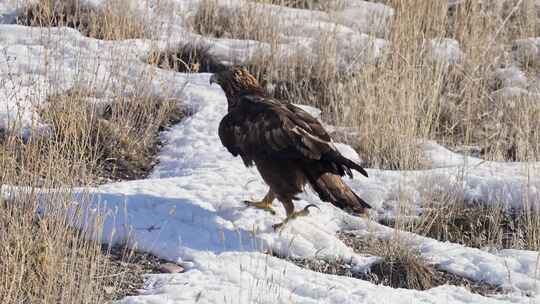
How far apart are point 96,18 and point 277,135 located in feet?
11.6

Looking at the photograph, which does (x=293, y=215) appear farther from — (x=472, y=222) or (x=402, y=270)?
(x=472, y=222)

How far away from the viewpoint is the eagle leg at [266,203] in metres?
5.27

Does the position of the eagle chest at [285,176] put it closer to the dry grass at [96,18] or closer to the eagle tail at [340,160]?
the eagle tail at [340,160]

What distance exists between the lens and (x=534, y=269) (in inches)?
191

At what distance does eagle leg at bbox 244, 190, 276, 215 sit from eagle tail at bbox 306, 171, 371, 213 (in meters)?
0.42

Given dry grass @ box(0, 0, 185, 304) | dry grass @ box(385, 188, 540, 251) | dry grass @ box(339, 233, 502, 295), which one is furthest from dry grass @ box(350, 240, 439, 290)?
dry grass @ box(0, 0, 185, 304)

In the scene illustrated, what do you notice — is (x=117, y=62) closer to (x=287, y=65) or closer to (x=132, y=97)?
(x=132, y=97)

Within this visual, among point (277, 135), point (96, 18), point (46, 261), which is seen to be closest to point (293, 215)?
point (277, 135)

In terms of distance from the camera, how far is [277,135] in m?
4.98

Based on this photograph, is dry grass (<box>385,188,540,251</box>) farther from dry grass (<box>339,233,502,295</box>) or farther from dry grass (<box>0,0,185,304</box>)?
dry grass (<box>0,0,185,304</box>)

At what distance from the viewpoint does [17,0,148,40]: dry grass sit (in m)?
7.70

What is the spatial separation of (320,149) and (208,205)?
0.80 meters

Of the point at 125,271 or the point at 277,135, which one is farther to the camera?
the point at 277,135

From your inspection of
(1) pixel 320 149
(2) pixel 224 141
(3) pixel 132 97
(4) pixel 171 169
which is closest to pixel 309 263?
(1) pixel 320 149
